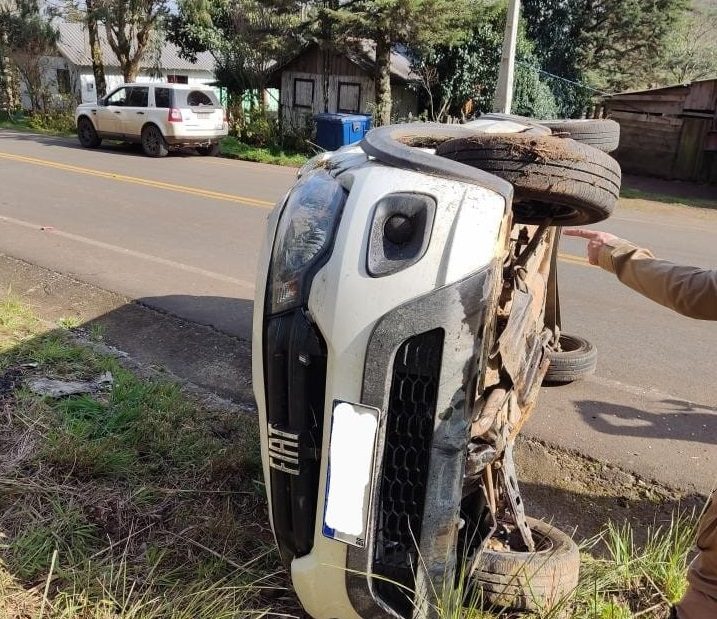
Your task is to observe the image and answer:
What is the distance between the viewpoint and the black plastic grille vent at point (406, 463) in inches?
74.8

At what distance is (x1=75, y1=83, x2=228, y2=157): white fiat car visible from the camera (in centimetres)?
1764

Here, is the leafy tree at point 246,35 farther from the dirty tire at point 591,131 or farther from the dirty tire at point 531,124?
the dirty tire at point 591,131

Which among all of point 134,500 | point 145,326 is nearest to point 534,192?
point 134,500

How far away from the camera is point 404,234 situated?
1.94 meters

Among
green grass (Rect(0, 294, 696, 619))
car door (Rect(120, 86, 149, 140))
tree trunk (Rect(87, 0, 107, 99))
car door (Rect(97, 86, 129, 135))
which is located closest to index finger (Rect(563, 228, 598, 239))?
green grass (Rect(0, 294, 696, 619))

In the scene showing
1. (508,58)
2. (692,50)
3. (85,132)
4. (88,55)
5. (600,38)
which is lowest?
(85,132)

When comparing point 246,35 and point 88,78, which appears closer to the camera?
point 246,35

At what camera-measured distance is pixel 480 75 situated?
66.9 ft

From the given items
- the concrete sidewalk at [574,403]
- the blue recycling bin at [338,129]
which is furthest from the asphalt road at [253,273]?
the blue recycling bin at [338,129]

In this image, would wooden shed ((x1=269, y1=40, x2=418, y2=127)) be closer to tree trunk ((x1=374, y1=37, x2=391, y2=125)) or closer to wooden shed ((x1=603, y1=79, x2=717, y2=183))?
tree trunk ((x1=374, y1=37, x2=391, y2=125))

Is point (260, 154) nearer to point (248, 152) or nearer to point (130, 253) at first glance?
point (248, 152)

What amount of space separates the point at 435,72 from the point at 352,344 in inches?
800

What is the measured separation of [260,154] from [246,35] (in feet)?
15.8

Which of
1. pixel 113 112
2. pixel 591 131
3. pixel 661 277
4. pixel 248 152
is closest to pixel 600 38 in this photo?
pixel 248 152
